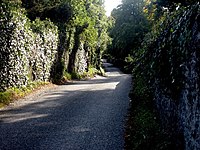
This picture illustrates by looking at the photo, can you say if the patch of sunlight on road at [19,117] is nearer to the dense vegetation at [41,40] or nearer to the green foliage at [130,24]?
the dense vegetation at [41,40]

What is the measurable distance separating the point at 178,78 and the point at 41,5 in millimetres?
18300

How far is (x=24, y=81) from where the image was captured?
1455 cm

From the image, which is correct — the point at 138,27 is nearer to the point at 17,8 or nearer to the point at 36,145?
the point at 17,8

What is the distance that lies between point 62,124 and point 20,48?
603 cm

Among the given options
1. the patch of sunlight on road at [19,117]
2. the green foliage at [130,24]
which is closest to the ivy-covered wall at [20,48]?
the patch of sunlight on road at [19,117]

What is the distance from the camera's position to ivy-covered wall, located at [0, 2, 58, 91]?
41.1ft

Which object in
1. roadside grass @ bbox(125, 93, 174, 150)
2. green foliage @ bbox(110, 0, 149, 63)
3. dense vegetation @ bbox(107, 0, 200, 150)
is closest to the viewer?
dense vegetation @ bbox(107, 0, 200, 150)

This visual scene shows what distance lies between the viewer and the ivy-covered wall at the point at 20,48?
12539 mm

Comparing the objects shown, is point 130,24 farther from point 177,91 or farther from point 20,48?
point 177,91

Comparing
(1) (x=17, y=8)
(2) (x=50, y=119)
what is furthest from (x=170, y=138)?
(1) (x=17, y=8)

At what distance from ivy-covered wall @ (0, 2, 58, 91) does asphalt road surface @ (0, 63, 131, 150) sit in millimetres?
1320

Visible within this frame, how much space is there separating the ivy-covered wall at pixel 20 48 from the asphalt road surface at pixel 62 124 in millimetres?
1320

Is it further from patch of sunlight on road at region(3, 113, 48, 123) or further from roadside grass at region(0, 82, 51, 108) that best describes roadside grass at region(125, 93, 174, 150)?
roadside grass at region(0, 82, 51, 108)

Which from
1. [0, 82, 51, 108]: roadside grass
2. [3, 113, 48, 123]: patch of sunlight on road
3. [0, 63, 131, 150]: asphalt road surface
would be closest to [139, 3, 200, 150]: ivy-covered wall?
[0, 63, 131, 150]: asphalt road surface
